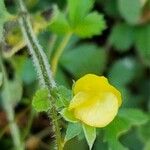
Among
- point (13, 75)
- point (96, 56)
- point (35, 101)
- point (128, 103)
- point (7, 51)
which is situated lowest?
point (128, 103)

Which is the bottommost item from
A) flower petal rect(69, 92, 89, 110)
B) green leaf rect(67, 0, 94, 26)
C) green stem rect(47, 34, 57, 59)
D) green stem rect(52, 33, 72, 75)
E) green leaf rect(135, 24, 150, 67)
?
green leaf rect(135, 24, 150, 67)

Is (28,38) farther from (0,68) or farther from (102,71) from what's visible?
(102,71)

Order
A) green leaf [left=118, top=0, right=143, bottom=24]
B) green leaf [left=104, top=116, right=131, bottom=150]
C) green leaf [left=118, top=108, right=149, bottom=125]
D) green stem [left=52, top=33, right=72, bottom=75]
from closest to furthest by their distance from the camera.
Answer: green leaf [left=104, top=116, right=131, bottom=150] < green leaf [left=118, top=108, right=149, bottom=125] < green stem [left=52, top=33, right=72, bottom=75] < green leaf [left=118, top=0, right=143, bottom=24]

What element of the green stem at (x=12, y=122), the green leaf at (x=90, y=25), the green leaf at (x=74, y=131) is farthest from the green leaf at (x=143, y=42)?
the green leaf at (x=74, y=131)

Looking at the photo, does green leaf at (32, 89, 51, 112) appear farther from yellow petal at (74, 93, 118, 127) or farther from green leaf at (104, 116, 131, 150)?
green leaf at (104, 116, 131, 150)

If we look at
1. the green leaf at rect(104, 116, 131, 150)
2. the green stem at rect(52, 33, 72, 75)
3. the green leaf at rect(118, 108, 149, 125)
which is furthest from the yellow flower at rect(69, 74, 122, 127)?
the green stem at rect(52, 33, 72, 75)

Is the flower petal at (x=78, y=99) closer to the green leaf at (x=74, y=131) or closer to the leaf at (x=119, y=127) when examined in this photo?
the green leaf at (x=74, y=131)

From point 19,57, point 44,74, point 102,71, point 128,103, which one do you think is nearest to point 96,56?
point 102,71
